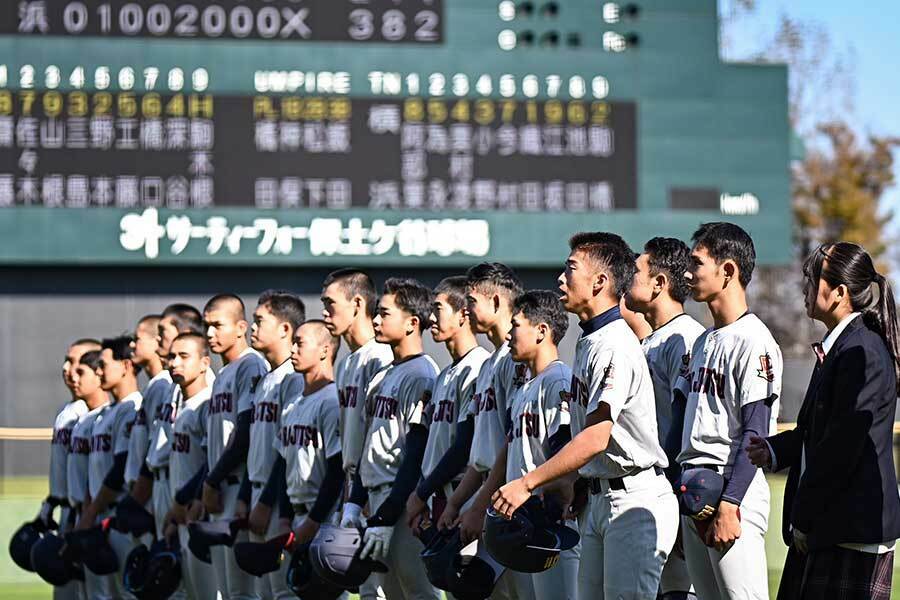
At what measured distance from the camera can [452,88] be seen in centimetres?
1498

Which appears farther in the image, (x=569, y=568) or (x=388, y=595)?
(x=388, y=595)

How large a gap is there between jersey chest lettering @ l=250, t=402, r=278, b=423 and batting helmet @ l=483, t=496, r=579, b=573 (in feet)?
6.95

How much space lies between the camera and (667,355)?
516 cm

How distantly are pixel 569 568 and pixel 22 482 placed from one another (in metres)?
11.8

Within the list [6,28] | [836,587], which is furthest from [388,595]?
[6,28]

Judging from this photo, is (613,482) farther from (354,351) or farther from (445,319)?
(354,351)

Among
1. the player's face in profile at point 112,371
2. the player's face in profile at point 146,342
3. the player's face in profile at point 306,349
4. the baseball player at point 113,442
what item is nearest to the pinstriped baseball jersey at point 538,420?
the player's face in profile at point 306,349

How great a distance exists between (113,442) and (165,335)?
2.80ft

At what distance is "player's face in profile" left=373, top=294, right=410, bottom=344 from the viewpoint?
5949 millimetres

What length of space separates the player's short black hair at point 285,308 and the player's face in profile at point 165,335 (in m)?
0.91

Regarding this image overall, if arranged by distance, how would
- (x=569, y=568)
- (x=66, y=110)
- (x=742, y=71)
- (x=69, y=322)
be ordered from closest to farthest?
(x=569, y=568) → (x=66, y=110) → (x=742, y=71) → (x=69, y=322)

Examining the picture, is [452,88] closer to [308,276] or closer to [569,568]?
[308,276]

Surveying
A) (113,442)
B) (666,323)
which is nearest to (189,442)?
(113,442)

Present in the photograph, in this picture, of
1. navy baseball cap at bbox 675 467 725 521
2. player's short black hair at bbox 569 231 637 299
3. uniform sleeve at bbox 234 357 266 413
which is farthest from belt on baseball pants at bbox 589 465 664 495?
uniform sleeve at bbox 234 357 266 413
